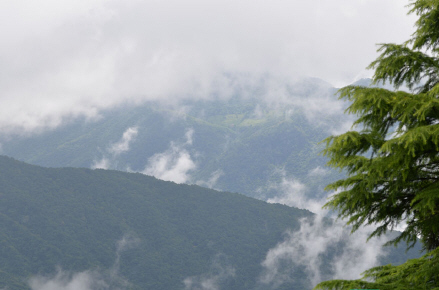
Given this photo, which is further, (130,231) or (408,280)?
(130,231)

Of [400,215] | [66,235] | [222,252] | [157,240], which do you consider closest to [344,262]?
[222,252]

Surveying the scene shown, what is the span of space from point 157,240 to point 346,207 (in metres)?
Result: 117

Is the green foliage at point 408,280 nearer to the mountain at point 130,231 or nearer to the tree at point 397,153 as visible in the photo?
the tree at point 397,153

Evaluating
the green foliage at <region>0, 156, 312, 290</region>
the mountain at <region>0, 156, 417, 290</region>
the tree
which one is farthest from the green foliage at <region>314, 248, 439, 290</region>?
the green foliage at <region>0, 156, 312, 290</region>

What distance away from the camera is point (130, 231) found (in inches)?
4670

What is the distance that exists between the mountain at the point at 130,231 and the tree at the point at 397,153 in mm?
93946

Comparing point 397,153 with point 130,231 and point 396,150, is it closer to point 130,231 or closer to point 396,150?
point 396,150

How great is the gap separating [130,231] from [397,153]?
4644 inches

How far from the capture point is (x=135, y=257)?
113m

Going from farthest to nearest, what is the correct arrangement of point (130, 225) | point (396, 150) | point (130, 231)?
point (130, 225), point (130, 231), point (396, 150)

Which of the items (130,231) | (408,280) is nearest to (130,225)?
(130,231)

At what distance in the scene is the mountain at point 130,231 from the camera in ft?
339

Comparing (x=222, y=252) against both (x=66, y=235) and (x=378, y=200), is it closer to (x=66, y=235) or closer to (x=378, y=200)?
(x=66, y=235)

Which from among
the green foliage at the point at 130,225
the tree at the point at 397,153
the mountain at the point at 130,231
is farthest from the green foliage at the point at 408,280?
the green foliage at the point at 130,225
